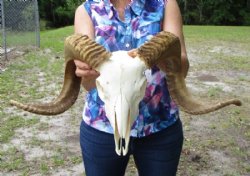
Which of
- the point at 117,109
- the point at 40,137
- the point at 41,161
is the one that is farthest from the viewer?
the point at 40,137

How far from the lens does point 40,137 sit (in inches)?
255

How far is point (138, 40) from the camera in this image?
256 centimetres

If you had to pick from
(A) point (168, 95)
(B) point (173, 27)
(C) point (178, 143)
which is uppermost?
(B) point (173, 27)

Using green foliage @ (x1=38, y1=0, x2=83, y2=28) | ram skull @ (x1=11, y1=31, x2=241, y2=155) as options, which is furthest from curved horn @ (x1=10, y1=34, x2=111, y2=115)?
green foliage @ (x1=38, y1=0, x2=83, y2=28)

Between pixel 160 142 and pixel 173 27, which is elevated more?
pixel 173 27

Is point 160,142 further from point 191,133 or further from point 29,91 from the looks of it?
point 29,91

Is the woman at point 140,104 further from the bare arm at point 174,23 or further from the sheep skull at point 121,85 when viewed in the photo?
the sheep skull at point 121,85

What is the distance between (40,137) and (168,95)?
412 centimetres

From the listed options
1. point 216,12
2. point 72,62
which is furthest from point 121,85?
point 216,12

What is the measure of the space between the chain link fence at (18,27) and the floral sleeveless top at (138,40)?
32.8 ft

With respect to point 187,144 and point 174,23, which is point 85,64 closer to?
point 174,23

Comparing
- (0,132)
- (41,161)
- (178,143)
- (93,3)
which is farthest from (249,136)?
(93,3)

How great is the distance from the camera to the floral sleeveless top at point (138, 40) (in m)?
2.55

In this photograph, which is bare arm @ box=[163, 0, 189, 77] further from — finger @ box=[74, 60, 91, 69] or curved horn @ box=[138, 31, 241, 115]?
finger @ box=[74, 60, 91, 69]
